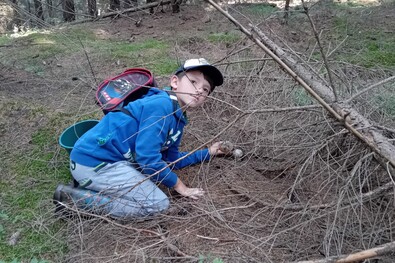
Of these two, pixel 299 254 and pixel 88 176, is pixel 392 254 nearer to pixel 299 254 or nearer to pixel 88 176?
pixel 299 254

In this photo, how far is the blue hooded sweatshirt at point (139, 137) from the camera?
98.7 inches

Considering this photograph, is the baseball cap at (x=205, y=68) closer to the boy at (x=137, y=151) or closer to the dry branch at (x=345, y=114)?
the boy at (x=137, y=151)

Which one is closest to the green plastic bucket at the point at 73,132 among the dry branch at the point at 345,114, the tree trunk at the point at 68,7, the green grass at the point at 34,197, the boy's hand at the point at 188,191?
the green grass at the point at 34,197

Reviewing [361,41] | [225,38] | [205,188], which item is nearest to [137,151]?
[205,188]

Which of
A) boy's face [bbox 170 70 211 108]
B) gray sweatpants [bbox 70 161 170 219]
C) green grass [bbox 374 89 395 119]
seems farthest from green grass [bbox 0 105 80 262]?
green grass [bbox 374 89 395 119]

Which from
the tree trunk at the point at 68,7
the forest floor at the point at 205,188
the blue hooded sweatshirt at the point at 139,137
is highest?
the blue hooded sweatshirt at the point at 139,137

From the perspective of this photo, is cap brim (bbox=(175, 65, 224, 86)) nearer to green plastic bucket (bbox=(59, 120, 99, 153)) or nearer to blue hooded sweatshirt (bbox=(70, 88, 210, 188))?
blue hooded sweatshirt (bbox=(70, 88, 210, 188))

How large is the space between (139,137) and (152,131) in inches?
3.6

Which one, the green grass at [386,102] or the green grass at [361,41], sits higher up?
the green grass at [386,102]

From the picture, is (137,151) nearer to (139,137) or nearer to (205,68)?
(139,137)

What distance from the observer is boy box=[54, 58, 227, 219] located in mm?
2518

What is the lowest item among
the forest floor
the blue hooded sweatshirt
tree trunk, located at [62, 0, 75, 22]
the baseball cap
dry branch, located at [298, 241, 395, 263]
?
tree trunk, located at [62, 0, 75, 22]

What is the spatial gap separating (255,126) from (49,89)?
2.44 m

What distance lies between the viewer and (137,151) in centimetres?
251
